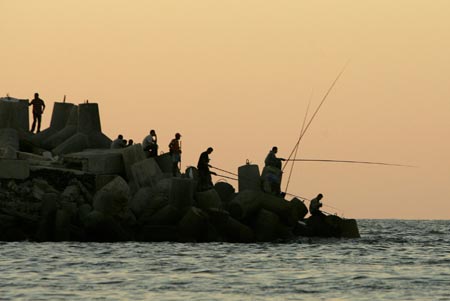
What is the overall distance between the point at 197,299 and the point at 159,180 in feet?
48.1

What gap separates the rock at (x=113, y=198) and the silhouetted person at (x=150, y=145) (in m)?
4.42

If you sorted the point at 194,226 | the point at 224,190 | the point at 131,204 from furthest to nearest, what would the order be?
the point at 224,190, the point at 131,204, the point at 194,226

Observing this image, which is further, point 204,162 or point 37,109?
point 37,109

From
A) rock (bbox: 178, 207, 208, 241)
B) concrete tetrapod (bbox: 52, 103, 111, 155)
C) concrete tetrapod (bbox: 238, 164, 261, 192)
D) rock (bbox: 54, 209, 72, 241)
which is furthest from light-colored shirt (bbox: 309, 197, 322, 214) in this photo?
concrete tetrapod (bbox: 52, 103, 111, 155)

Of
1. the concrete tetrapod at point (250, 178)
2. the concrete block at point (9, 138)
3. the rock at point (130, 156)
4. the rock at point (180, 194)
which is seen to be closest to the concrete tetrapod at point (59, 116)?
the concrete block at point (9, 138)

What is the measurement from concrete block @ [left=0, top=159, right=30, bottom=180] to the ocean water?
8.57ft

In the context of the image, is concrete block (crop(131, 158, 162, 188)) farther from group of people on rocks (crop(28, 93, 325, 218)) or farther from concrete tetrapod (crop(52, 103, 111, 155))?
concrete tetrapod (crop(52, 103, 111, 155))

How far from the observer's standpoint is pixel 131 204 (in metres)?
36.4

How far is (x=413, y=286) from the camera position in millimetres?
26031

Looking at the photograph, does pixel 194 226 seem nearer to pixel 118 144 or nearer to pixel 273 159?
pixel 273 159

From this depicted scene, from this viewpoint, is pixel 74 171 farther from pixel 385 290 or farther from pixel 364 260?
pixel 385 290

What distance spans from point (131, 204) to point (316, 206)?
534 cm

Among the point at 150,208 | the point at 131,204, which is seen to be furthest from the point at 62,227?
the point at 150,208

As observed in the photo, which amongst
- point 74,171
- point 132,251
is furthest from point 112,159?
point 132,251
